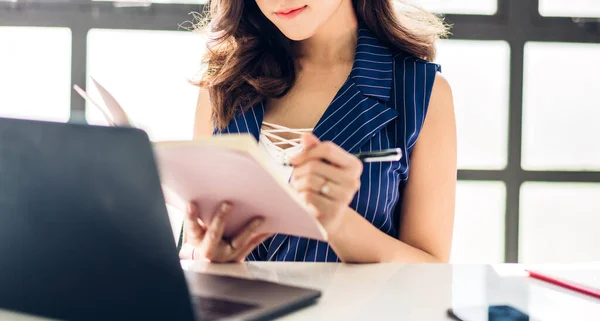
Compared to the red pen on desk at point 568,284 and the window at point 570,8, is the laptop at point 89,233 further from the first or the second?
the window at point 570,8

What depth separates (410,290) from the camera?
0.74m

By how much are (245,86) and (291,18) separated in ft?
0.72

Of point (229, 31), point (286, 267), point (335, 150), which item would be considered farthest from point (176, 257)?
point (229, 31)

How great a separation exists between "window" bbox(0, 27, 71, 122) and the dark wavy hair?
1198mm

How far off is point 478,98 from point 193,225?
194 centimetres

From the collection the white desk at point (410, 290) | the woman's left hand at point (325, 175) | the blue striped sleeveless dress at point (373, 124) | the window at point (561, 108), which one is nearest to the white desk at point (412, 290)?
the white desk at point (410, 290)

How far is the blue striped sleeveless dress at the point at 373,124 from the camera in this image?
117 cm

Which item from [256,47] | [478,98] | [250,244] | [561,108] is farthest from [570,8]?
[250,244]

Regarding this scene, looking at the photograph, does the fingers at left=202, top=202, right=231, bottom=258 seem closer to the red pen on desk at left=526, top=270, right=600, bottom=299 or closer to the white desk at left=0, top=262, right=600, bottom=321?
the white desk at left=0, top=262, right=600, bottom=321

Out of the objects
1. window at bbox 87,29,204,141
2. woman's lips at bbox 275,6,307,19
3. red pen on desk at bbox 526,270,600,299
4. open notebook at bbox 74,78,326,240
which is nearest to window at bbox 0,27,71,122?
window at bbox 87,29,204,141

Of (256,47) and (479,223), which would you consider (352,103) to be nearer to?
(256,47)

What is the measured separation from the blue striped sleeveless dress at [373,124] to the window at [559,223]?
151 centimetres

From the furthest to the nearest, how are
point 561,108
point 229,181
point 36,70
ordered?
1. point 561,108
2. point 36,70
3. point 229,181

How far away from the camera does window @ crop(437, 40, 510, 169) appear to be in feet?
8.22
